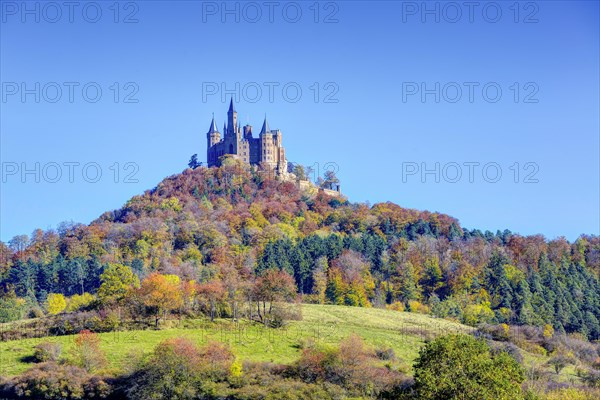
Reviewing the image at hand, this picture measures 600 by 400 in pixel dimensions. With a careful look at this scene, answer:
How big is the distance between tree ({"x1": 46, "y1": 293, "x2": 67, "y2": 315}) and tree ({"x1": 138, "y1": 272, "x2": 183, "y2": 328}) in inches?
972

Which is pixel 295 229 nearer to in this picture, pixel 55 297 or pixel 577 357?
pixel 55 297

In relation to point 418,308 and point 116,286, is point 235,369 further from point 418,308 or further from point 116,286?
point 418,308

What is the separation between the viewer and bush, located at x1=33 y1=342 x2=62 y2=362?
224 ft

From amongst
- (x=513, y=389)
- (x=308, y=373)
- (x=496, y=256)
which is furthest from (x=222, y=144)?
(x=513, y=389)

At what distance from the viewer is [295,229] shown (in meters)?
149

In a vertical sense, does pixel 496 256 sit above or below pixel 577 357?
above

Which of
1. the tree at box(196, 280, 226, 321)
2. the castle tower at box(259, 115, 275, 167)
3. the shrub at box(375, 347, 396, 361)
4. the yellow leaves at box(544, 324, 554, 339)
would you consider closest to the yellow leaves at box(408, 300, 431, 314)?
the yellow leaves at box(544, 324, 554, 339)

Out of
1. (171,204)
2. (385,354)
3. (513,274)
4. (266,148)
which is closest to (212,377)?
(385,354)

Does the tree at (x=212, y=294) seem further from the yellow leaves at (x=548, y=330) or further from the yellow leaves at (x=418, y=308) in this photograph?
the yellow leaves at (x=548, y=330)

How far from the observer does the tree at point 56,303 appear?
10387 centimetres

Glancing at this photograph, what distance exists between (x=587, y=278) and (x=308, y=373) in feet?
255

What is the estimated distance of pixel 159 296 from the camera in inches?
3196

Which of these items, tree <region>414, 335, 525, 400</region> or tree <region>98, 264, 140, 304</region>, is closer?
tree <region>414, 335, 525, 400</region>

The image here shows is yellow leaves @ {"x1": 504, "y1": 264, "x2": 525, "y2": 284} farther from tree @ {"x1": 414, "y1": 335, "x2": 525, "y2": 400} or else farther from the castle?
tree @ {"x1": 414, "y1": 335, "x2": 525, "y2": 400}
